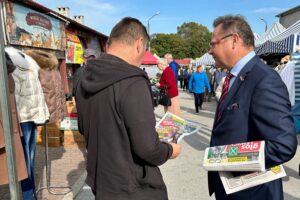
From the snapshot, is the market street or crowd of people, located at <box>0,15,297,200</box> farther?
the market street

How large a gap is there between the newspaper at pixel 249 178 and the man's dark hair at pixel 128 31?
0.96 meters

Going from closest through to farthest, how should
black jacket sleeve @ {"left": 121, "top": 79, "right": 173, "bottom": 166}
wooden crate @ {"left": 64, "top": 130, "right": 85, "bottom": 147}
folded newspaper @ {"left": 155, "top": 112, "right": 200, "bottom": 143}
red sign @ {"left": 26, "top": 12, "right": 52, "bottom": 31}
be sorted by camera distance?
black jacket sleeve @ {"left": 121, "top": 79, "right": 173, "bottom": 166}, folded newspaper @ {"left": 155, "top": 112, "right": 200, "bottom": 143}, wooden crate @ {"left": 64, "top": 130, "right": 85, "bottom": 147}, red sign @ {"left": 26, "top": 12, "right": 52, "bottom": 31}

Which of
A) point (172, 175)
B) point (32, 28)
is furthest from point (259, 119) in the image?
point (32, 28)

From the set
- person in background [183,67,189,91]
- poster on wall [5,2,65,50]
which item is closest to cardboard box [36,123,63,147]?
poster on wall [5,2,65,50]

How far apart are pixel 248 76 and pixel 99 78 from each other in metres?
0.89

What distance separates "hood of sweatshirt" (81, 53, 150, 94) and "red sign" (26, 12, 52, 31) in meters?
7.70

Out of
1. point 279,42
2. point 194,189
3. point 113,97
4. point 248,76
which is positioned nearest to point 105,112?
point 113,97

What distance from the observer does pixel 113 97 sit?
6.01ft

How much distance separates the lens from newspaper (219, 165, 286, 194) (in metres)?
1.79

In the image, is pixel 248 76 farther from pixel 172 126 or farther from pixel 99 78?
pixel 99 78

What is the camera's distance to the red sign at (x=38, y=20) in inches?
352

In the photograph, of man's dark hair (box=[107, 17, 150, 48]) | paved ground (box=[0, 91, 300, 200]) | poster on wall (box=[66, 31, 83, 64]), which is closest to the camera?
man's dark hair (box=[107, 17, 150, 48])

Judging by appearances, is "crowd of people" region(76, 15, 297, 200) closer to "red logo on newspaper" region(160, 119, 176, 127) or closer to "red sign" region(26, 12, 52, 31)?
"red logo on newspaper" region(160, 119, 176, 127)

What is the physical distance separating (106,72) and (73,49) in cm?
1288
